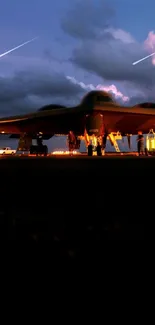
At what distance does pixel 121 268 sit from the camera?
2.77 m

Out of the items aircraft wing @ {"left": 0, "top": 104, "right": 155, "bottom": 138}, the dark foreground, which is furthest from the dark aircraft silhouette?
the dark foreground

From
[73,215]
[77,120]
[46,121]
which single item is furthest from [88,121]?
[73,215]

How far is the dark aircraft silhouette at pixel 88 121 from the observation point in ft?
104

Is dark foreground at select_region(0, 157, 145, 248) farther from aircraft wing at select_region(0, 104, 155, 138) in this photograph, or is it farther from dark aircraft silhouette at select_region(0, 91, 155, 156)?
aircraft wing at select_region(0, 104, 155, 138)

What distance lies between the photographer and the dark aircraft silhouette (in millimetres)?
31703

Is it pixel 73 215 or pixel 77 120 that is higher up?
pixel 77 120

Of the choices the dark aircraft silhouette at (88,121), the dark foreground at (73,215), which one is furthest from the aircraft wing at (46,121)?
A: the dark foreground at (73,215)

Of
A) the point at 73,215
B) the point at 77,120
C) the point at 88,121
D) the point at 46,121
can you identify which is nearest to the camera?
the point at 73,215

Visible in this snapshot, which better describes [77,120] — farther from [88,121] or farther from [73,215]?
[73,215]

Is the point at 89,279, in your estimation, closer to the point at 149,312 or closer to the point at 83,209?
the point at 149,312

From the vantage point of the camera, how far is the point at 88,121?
31172mm

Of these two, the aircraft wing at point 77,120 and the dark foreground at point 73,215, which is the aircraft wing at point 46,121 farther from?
the dark foreground at point 73,215

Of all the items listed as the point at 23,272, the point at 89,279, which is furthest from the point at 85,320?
the point at 23,272

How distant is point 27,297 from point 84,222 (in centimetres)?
234
